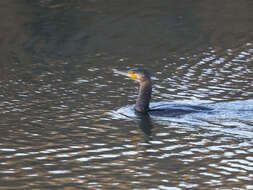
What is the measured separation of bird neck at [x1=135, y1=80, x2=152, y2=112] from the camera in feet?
44.9

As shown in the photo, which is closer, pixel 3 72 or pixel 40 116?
pixel 40 116

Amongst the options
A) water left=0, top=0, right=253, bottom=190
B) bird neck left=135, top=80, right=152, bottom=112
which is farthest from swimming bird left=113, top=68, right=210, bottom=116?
water left=0, top=0, right=253, bottom=190

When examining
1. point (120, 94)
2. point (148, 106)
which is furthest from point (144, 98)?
point (120, 94)

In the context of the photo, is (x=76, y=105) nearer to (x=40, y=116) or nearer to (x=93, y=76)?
(x=40, y=116)

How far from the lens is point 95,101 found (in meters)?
14.2

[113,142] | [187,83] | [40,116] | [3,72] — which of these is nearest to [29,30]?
[3,72]

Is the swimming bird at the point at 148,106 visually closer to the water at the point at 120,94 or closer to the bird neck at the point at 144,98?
the bird neck at the point at 144,98

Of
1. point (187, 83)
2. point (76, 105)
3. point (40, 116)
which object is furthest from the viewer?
point (187, 83)

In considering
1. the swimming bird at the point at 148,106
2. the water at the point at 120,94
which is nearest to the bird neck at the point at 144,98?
the swimming bird at the point at 148,106

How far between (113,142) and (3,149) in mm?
1969

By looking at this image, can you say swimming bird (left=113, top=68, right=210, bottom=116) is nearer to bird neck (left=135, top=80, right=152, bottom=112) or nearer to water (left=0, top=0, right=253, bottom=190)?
bird neck (left=135, top=80, right=152, bottom=112)

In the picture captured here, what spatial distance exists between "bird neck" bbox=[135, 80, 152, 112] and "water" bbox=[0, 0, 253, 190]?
237mm

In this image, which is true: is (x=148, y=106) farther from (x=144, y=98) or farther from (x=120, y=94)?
(x=120, y=94)

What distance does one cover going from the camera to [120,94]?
15.0 m
